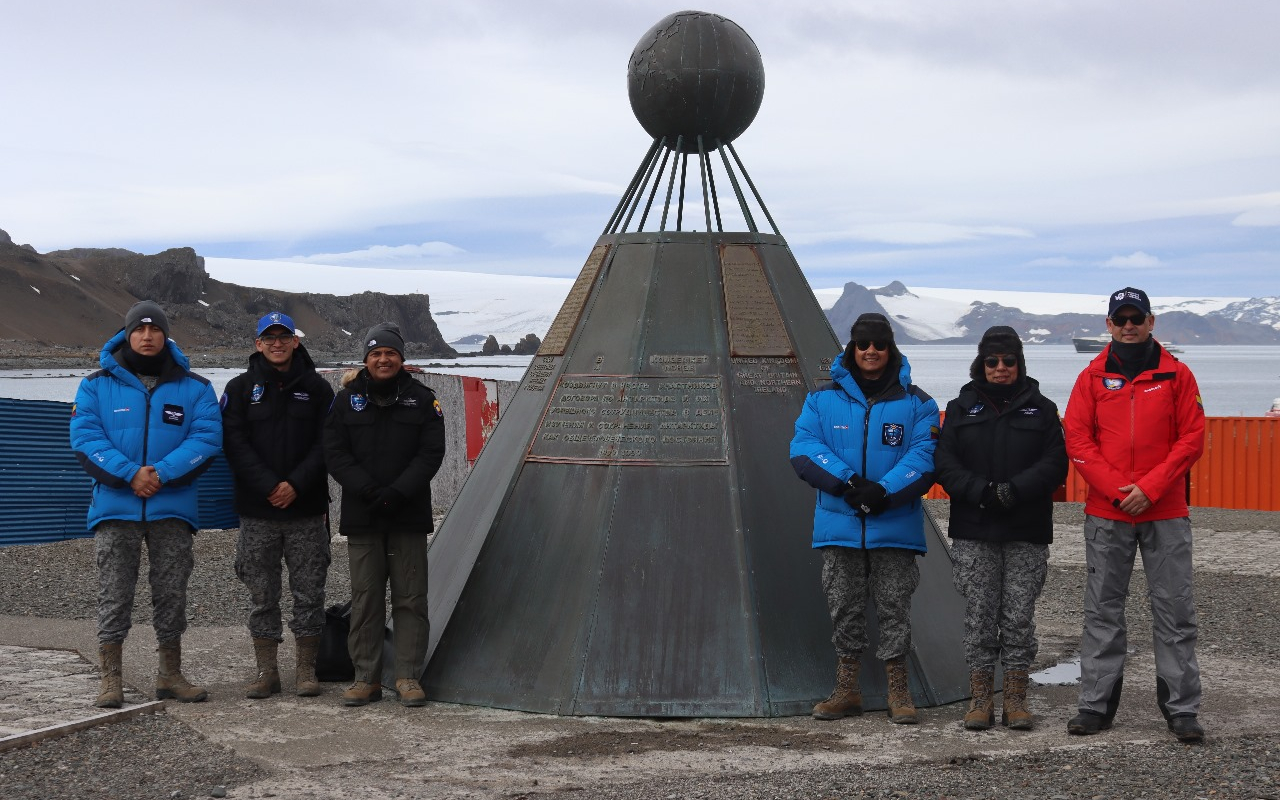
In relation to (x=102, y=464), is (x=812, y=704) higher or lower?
lower

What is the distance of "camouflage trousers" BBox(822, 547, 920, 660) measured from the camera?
5.60 m

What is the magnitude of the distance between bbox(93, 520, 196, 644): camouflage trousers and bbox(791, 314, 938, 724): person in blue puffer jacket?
112 inches

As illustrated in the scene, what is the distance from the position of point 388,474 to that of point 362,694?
102cm

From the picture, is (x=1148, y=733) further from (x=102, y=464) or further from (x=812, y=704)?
(x=102, y=464)

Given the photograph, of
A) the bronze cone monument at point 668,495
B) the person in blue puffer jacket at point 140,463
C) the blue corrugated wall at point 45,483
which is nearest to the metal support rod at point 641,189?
the bronze cone monument at point 668,495

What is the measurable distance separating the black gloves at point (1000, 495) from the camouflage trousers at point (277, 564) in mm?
3005

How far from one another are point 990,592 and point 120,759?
3571 millimetres

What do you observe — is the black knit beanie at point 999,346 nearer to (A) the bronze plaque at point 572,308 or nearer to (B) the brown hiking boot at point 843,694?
(B) the brown hiking boot at point 843,694

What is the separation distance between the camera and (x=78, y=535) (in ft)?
39.4

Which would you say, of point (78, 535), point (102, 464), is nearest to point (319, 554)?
point (102, 464)

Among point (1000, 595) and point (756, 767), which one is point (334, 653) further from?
point (1000, 595)

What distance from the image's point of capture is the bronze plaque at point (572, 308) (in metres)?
6.92

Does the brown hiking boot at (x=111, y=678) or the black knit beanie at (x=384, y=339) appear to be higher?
the black knit beanie at (x=384, y=339)

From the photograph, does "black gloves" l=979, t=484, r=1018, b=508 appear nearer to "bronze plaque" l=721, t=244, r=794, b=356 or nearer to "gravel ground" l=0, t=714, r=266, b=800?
"bronze plaque" l=721, t=244, r=794, b=356
